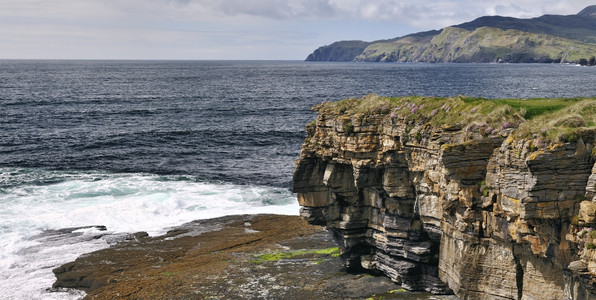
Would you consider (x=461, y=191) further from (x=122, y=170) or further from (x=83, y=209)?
(x=122, y=170)

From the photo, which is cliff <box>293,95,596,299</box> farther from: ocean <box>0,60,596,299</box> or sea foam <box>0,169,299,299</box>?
ocean <box>0,60,596,299</box>

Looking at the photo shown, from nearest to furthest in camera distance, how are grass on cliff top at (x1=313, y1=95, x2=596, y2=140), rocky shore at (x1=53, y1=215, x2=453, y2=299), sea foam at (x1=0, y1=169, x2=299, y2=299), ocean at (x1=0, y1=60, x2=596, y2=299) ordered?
grass on cliff top at (x1=313, y1=95, x2=596, y2=140) < rocky shore at (x1=53, y1=215, x2=453, y2=299) < sea foam at (x1=0, y1=169, x2=299, y2=299) < ocean at (x1=0, y1=60, x2=596, y2=299)

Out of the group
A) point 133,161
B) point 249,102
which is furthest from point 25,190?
point 249,102

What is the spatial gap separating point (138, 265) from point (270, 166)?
3296cm

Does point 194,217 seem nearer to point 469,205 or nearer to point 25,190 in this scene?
point 25,190

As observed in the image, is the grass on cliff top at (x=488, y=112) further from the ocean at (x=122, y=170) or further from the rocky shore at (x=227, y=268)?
the ocean at (x=122, y=170)

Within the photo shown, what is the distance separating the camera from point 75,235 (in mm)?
43125

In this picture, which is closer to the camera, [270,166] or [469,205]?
[469,205]

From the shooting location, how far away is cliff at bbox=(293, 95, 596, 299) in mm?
20484

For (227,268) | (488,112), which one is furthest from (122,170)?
(488,112)

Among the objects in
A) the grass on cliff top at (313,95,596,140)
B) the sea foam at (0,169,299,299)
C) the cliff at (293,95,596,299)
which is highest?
the grass on cliff top at (313,95,596,140)

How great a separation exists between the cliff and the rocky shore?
213 centimetres

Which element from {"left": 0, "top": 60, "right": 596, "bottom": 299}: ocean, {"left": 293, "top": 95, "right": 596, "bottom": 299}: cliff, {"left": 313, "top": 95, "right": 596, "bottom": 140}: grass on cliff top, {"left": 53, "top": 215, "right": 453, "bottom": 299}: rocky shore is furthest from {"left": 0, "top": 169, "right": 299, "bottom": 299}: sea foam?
{"left": 313, "top": 95, "right": 596, "bottom": 140}: grass on cliff top

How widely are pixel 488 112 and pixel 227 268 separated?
18486 millimetres
